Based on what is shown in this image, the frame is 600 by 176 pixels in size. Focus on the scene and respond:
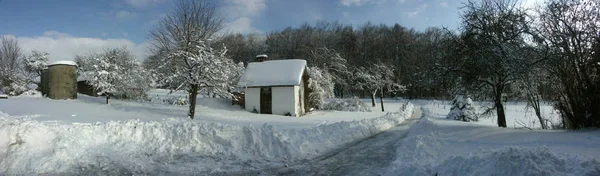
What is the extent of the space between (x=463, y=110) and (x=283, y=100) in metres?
14.5

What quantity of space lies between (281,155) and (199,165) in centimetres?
249

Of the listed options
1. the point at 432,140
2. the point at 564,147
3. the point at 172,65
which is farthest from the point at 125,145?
the point at 172,65

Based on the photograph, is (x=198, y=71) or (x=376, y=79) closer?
(x=198, y=71)

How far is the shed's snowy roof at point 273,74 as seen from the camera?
29.0 m

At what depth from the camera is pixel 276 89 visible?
1148 inches

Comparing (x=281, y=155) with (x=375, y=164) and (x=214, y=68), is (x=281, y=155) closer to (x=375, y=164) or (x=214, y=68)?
(x=375, y=164)

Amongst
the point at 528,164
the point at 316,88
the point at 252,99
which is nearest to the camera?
the point at 528,164

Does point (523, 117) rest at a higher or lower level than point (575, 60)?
lower

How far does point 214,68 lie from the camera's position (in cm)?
2077

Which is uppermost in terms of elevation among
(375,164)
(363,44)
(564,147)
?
(363,44)

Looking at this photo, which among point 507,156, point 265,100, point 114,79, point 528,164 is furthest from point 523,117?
point 114,79

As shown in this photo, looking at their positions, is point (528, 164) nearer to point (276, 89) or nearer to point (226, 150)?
point (226, 150)

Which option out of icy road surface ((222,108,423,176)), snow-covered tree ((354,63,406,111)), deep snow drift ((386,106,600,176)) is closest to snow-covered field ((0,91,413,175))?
icy road surface ((222,108,423,176))

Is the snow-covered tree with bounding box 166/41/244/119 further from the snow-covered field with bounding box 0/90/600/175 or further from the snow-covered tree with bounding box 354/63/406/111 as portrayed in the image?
the snow-covered tree with bounding box 354/63/406/111
